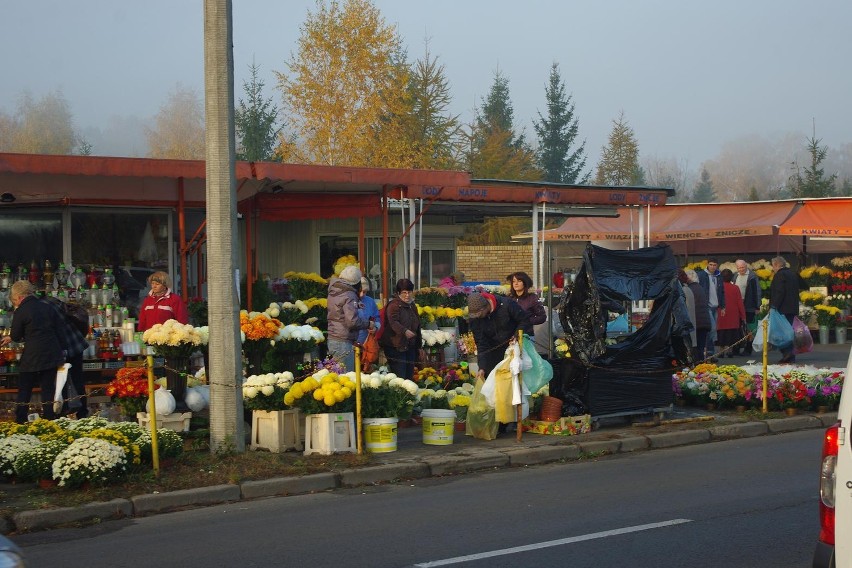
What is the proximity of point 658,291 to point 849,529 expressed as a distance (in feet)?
30.9

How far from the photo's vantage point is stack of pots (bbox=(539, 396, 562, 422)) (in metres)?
13.1

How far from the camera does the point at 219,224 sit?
1069 centimetres

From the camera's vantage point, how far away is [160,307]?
1354 cm

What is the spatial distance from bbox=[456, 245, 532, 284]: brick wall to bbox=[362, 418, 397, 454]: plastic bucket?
986 inches

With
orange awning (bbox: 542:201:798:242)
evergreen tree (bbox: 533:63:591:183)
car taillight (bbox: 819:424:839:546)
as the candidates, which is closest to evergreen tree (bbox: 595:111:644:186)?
evergreen tree (bbox: 533:63:591:183)

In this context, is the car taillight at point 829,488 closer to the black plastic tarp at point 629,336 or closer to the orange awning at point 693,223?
the black plastic tarp at point 629,336

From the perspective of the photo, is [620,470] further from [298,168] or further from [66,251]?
[66,251]

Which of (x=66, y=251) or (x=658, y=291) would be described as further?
(x=66, y=251)

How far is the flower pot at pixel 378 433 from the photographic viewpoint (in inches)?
454

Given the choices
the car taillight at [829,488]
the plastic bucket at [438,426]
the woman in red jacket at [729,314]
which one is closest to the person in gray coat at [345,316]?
the plastic bucket at [438,426]

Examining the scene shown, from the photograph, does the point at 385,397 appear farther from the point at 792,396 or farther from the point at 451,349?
the point at 451,349

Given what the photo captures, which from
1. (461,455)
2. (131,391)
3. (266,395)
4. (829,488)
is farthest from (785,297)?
(829,488)

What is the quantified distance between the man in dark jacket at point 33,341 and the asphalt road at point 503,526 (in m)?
3.86

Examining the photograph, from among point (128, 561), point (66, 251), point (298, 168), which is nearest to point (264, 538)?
point (128, 561)
